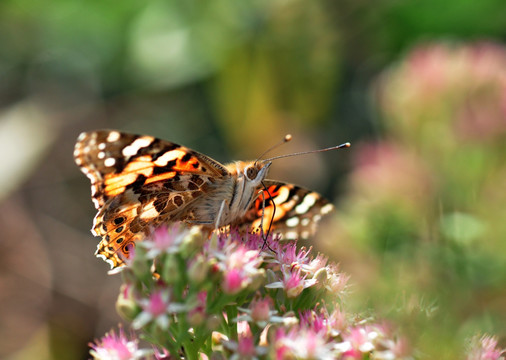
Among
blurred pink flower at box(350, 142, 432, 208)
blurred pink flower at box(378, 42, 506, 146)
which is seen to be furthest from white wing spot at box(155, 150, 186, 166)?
blurred pink flower at box(378, 42, 506, 146)

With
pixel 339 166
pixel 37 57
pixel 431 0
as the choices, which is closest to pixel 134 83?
pixel 37 57

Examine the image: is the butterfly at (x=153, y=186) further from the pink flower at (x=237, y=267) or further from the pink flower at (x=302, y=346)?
the pink flower at (x=302, y=346)

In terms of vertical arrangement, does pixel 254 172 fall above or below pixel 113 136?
below

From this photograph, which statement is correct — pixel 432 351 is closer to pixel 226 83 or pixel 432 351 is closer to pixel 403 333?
pixel 403 333

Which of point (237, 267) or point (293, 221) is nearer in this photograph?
point (237, 267)

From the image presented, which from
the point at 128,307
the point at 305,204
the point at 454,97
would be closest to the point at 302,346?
the point at 128,307

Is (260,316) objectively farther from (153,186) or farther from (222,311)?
(153,186)
